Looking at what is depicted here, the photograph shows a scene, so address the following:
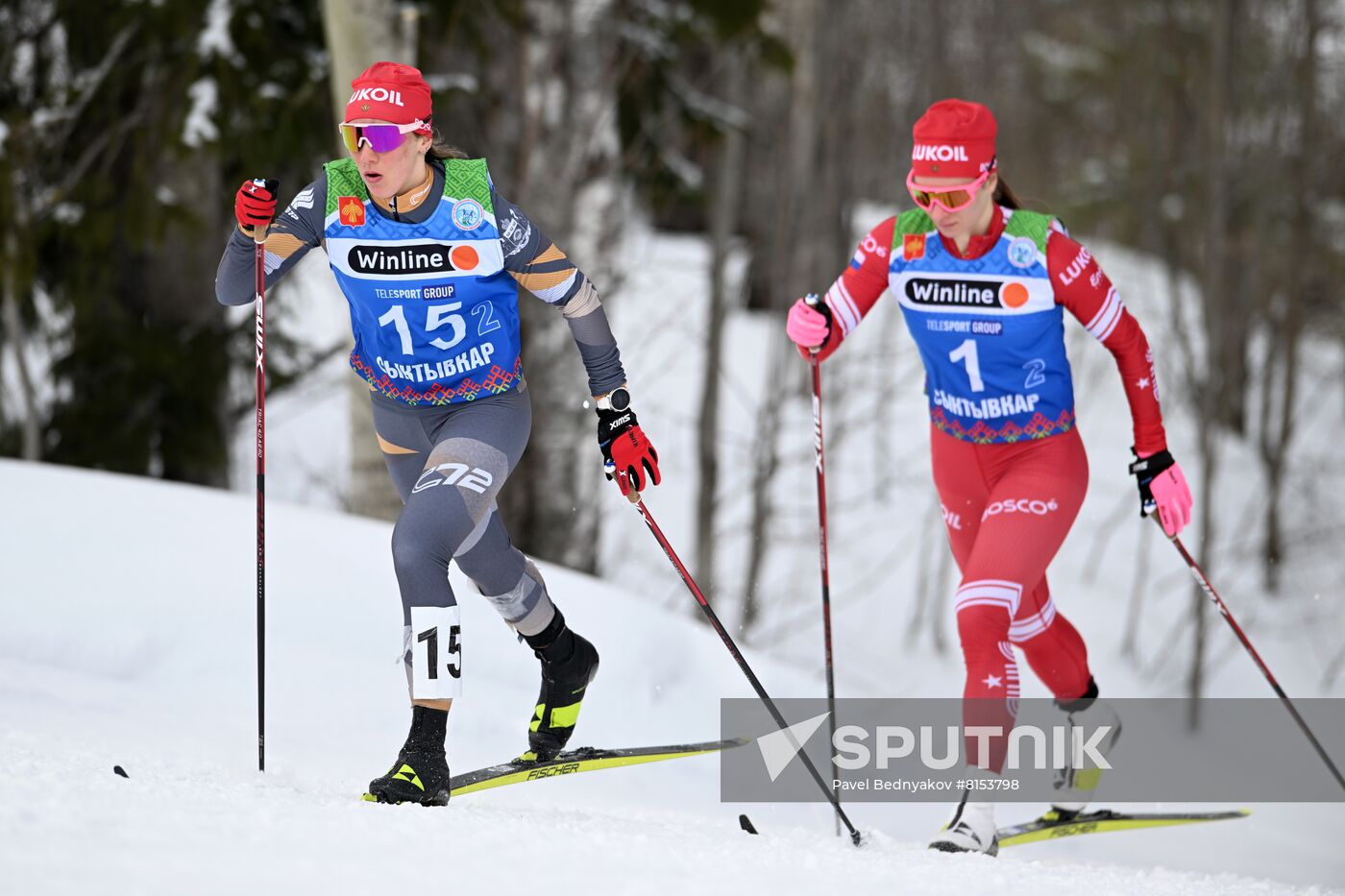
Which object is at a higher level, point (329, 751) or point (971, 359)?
point (971, 359)

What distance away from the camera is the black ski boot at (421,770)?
3.39 meters

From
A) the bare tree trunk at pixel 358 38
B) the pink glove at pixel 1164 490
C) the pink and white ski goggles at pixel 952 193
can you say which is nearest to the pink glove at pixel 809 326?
the pink and white ski goggles at pixel 952 193

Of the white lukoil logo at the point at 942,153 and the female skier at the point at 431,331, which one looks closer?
the female skier at the point at 431,331

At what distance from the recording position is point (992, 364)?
418 centimetres

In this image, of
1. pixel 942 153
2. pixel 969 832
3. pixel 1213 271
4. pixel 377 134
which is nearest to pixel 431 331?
pixel 377 134

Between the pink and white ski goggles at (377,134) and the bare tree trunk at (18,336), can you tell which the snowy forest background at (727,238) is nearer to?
the bare tree trunk at (18,336)

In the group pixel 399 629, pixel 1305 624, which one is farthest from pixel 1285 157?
pixel 399 629

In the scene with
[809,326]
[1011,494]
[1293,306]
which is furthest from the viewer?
[1293,306]

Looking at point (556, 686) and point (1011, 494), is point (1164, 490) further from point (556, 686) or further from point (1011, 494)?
point (556, 686)

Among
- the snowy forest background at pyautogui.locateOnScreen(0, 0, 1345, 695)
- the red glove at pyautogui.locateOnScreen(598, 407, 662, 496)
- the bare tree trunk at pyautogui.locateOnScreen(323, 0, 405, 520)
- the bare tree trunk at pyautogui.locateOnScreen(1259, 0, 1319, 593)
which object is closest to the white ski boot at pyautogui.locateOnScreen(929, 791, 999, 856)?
the red glove at pyautogui.locateOnScreen(598, 407, 662, 496)

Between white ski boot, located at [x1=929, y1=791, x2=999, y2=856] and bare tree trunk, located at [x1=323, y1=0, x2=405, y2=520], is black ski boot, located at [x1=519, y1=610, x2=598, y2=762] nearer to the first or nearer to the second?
white ski boot, located at [x1=929, y1=791, x2=999, y2=856]

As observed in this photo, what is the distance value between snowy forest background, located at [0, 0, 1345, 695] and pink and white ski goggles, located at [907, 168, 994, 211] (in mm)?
3512

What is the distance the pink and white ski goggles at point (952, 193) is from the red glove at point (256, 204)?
1812 mm

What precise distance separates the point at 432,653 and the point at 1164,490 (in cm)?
231
